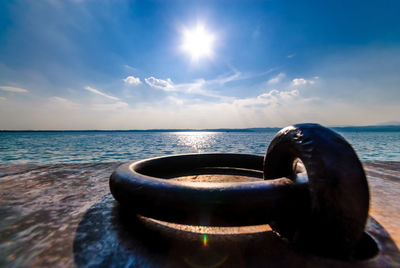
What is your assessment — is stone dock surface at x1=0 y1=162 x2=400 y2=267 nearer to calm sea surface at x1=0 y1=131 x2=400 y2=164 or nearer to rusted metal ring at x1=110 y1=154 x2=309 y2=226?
rusted metal ring at x1=110 y1=154 x2=309 y2=226

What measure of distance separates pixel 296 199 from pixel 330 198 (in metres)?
0.28

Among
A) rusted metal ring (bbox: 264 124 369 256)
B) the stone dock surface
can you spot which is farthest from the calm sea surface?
rusted metal ring (bbox: 264 124 369 256)

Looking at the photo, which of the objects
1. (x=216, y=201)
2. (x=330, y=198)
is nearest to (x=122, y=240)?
(x=216, y=201)

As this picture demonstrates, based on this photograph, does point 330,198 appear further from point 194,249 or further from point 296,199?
point 194,249

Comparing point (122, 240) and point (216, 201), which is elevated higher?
point (216, 201)

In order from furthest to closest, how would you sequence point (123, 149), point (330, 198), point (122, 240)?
point (123, 149)
point (122, 240)
point (330, 198)

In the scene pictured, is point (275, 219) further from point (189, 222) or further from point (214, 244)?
point (189, 222)

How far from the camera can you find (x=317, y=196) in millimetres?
1455

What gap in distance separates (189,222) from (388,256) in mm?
1551

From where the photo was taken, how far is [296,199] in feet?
5.32

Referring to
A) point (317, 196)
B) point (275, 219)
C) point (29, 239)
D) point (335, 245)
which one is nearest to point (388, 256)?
point (335, 245)

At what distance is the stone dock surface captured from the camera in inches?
53.9

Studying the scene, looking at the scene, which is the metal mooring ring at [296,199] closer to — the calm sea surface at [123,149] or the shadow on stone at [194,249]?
the shadow on stone at [194,249]

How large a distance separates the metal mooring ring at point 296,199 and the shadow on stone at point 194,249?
0.56ft
